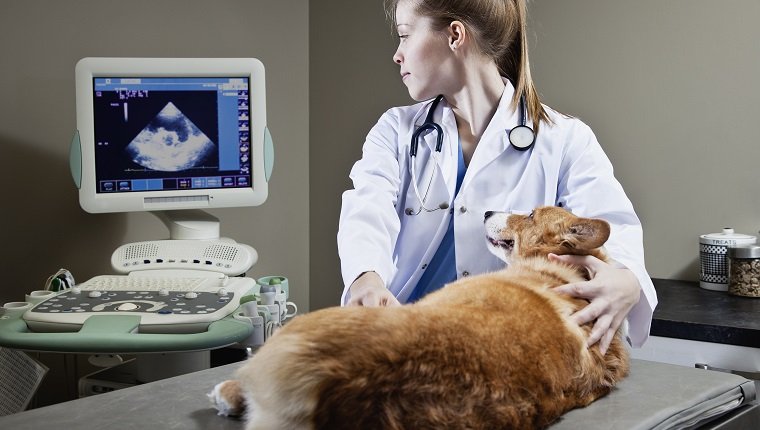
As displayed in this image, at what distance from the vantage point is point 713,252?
7.39 ft

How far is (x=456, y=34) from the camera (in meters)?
1.48

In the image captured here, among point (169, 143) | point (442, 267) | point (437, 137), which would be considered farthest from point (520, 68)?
point (169, 143)

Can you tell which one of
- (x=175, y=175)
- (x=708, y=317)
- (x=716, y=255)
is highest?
(x=175, y=175)

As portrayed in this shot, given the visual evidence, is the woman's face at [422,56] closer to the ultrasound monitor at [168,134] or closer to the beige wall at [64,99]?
the ultrasound monitor at [168,134]

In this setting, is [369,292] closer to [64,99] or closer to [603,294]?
[603,294]

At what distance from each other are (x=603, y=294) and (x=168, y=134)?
4.66 ft

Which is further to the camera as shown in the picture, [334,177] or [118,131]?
[334,177]

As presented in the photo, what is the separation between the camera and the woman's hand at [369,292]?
1.23m

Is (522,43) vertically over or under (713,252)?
over

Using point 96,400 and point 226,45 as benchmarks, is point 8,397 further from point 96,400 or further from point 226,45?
point 226,45

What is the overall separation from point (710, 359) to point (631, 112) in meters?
0.87

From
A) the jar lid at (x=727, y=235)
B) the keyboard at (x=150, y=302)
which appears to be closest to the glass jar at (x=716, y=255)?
the jar lid at (x=727, y=235)

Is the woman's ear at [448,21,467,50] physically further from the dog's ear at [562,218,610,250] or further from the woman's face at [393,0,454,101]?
the dog's ear at [562,218,610,250]

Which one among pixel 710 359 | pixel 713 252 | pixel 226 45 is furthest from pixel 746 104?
pixel 226 45
